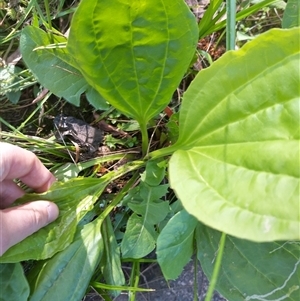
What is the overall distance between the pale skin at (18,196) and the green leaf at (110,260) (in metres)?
0.15

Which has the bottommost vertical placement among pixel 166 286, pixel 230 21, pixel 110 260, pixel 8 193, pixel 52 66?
pixel 166 286

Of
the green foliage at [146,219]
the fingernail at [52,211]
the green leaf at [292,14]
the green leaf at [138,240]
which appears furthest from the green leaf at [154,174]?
the green leaf at [292,14]

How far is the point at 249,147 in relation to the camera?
0.97m

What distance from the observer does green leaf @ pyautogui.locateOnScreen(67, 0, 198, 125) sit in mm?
1017

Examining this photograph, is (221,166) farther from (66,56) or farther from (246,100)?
(66,56)

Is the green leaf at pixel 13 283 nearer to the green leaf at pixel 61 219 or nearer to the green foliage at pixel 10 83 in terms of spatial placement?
the green leaf at pixel 61 219

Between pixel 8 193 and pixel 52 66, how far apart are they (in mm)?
364

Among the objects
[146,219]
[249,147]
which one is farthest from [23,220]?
[249,147]

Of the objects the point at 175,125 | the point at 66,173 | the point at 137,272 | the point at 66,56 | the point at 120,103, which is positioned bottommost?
the point at 137,272

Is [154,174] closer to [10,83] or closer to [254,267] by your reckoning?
[254,267]

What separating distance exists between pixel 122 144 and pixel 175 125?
0.21 m

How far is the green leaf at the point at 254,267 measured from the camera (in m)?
1.15

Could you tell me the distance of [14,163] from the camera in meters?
1.16

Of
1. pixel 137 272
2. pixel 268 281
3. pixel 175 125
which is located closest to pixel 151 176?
pixel 175 125
